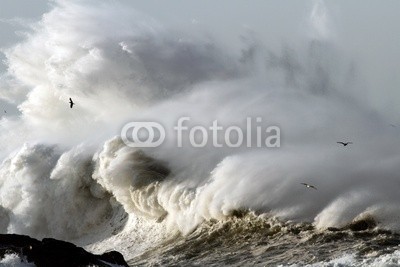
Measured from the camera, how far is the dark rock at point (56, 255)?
2043 centimetres

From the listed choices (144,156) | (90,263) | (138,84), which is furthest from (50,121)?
(90,263)

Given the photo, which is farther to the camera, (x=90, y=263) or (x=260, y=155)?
(x=260, y=155)

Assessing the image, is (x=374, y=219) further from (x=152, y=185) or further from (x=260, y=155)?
(x=152, y=185)

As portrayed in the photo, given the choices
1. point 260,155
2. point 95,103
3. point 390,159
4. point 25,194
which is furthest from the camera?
point 95,103

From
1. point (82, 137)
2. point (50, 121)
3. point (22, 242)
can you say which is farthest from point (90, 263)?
point (50, 121)

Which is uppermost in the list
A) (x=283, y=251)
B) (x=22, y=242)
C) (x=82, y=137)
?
(x=82, y=137)

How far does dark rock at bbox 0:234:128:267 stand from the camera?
20.4 m

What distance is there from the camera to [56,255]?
20641mm

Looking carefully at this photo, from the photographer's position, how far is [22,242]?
853 inches

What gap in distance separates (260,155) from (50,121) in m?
19.3

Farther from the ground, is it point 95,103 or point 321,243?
point 95,103

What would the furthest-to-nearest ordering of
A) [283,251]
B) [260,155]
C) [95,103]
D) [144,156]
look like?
[95,103] → [144,156] → [260,155] → [283,251]

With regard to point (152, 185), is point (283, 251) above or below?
below

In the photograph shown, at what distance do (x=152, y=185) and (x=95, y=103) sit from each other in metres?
11.3
